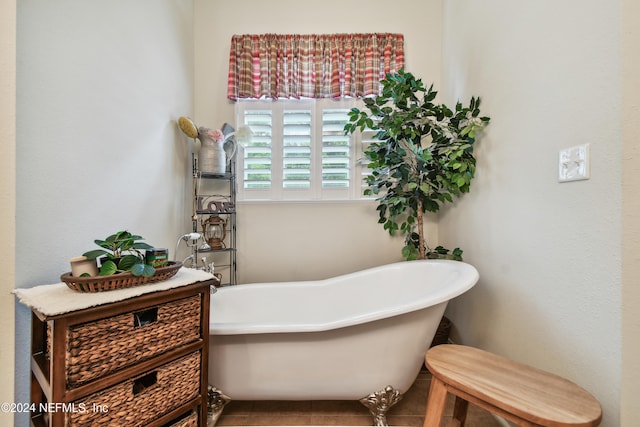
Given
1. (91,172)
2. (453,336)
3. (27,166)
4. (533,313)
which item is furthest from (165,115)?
(453,336)

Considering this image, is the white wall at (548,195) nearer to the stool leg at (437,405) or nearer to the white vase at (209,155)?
the stool leg at (437,405)

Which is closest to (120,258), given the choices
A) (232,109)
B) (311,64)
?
(232,109)

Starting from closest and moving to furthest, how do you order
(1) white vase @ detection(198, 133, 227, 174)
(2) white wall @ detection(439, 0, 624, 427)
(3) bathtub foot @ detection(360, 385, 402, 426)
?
(2) white wall @ detection(439, 0, 624, 427) → (3) bathtub foot @ detection(360, 385, 402, 426) → (1) white vase @ detection(198, 133, 227, 174)

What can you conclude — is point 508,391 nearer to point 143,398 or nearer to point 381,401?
point 381,401

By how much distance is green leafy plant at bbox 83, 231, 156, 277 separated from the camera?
869 millimetres

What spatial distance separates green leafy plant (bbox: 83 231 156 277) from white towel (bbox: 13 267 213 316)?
59mm

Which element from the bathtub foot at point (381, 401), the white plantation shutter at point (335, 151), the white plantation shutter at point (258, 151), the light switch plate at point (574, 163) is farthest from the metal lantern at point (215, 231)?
the light switch plate at point (574, 163)

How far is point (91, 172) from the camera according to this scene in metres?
1.17

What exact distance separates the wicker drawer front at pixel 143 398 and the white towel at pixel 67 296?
0.29 meters

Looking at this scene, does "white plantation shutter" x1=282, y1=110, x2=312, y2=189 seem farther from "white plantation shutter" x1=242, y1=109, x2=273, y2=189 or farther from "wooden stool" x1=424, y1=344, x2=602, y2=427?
"wooden stool" x1=424, y1=344, x2=602, y2=427

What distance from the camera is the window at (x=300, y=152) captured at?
221cm

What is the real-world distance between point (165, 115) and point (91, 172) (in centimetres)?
75

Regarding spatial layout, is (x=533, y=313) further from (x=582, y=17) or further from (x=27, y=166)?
(x=27, y=166)

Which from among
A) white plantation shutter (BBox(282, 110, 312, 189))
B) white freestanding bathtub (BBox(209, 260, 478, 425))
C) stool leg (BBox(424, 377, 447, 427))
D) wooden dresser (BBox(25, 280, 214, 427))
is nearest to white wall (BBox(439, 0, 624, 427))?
white freestanding bathtub (BBox(209, 260, 478, 425))
